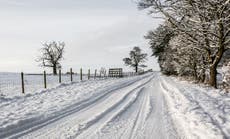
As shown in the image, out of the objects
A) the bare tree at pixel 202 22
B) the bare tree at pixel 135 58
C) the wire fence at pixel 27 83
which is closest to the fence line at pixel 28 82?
→ the wire fence at pixel 27 83

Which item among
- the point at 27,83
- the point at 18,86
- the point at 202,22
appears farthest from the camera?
the point at 27,83

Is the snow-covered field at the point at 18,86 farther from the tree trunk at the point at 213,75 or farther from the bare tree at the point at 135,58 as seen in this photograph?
the bare tree at the point at 135,58

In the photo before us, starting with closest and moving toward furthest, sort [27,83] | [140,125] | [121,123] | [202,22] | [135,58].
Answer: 1. [140,125]
2. [121,123]
3. [202,22]
4. [27,83]
5. [135,58]

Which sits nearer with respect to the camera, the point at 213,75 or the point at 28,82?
the point at 213,75

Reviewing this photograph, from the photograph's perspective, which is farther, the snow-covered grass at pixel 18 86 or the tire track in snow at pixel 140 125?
the snow-covered grass at pixel 18 86

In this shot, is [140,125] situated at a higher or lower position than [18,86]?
higher

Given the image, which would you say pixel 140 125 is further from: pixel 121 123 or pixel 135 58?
pixel 135 58

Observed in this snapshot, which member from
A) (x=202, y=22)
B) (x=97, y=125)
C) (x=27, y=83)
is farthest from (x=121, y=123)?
(x=27, y=83)

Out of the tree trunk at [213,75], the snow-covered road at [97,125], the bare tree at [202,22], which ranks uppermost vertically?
the bare tree at [202,22]

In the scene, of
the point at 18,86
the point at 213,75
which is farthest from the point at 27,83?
the point at 213,75

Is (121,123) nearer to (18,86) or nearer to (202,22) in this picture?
(202,22)

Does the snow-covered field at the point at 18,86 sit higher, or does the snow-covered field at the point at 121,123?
the snow-covered field at the point at 121,123

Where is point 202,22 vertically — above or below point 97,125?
above

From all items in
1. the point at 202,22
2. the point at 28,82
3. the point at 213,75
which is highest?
the point at 202,22
